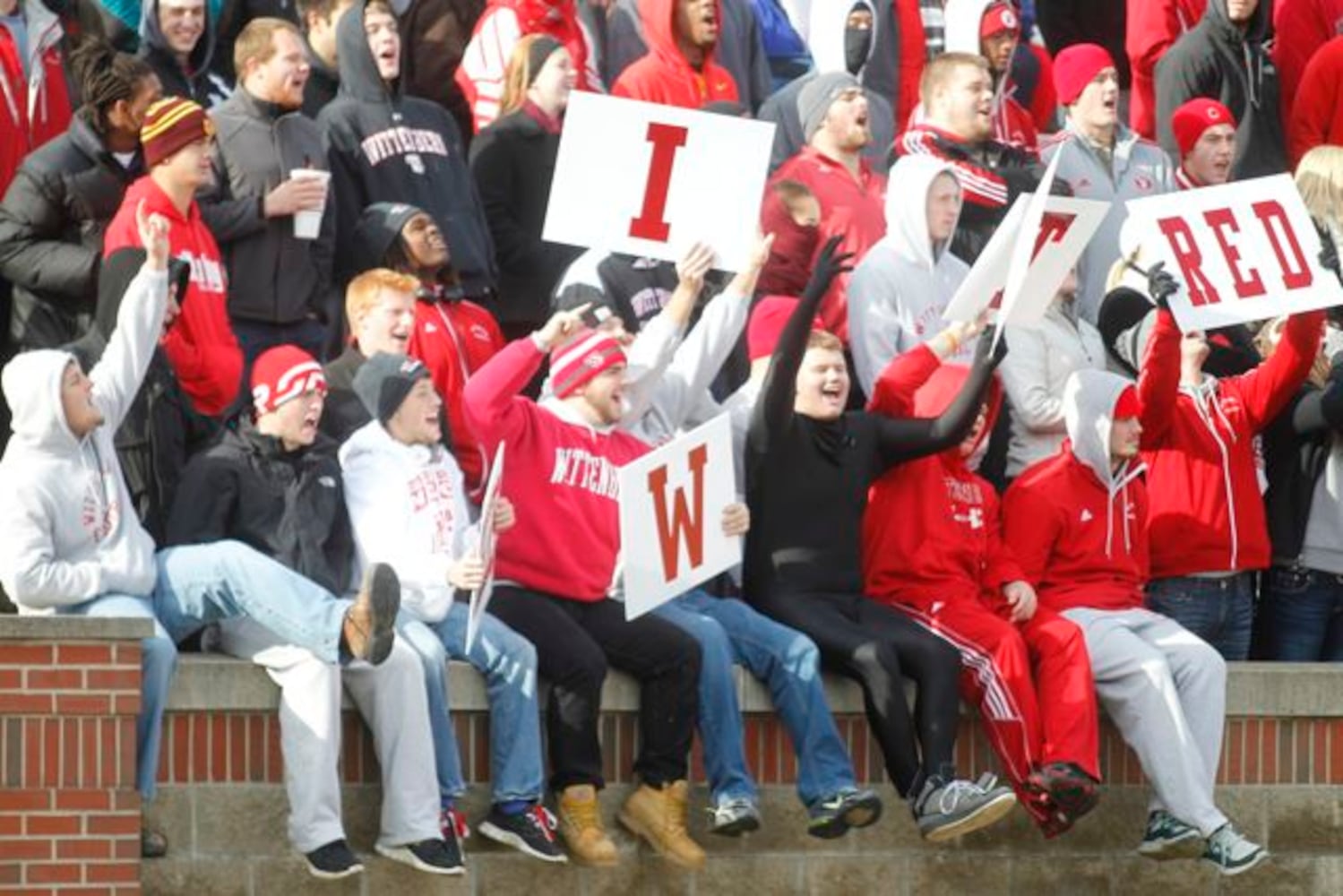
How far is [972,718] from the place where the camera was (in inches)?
594

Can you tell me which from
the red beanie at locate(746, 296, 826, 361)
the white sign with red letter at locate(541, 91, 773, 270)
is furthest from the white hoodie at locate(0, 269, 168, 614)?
the red beanie at locate(746, 296, 826, 361)

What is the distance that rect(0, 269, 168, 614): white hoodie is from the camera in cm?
1340

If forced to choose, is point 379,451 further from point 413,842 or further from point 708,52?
point 708,52

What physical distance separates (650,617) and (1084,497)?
2066 millimetres

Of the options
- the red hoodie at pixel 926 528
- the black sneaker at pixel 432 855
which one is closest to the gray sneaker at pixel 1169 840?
the red hoodie at pixel 926 528

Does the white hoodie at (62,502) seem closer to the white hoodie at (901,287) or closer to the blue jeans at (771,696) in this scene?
the blue jeans at (771,696)

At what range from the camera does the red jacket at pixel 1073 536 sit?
15.5m

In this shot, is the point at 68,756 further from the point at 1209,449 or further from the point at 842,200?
the point at 1209,449

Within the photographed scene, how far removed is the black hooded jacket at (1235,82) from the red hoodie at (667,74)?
2.42 metres

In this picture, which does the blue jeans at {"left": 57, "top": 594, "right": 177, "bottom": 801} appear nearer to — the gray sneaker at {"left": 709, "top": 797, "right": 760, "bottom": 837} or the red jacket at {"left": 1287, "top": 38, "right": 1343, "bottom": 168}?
the gray sneaker at {"left": 709, "top": 797, "right": 760, "bottom": 837}

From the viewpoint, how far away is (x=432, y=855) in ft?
44.9

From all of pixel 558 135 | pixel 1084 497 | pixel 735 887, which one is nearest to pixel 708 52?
pixel 558 135

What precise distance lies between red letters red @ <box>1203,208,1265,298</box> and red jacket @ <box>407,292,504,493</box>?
114 inches

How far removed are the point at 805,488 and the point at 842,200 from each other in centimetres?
217
